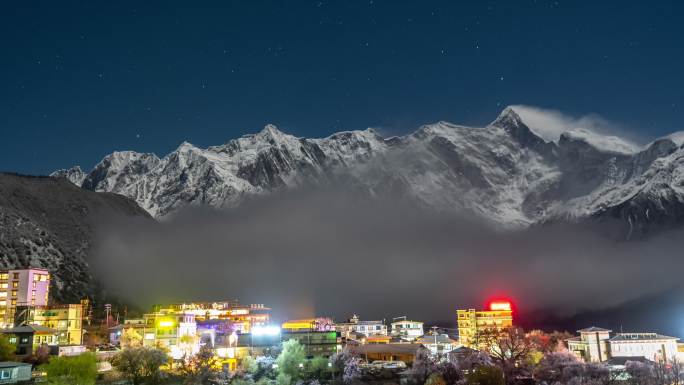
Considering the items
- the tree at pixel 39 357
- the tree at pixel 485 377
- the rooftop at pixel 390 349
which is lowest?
the tree at pixel 485 377

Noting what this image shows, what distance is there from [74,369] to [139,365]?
34.7ft

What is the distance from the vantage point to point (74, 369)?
8588 centimetres

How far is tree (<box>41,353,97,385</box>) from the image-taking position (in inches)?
3300

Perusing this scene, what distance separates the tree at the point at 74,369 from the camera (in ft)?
275

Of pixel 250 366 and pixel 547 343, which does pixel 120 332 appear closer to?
pixel 250 366

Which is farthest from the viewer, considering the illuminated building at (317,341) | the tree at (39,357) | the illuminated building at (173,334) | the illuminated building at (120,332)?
the illuminated building at (120,332)

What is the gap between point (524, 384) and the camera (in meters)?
108

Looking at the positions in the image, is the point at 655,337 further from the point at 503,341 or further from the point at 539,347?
the point at 503,341

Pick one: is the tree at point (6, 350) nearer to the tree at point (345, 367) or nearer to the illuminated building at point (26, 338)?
the illuminated building at point (26, 338)

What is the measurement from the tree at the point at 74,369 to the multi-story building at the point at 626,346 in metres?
106

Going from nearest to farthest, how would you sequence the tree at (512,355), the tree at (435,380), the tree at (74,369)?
the tree at (74,369) → the tree at (435,380) → the tree at (512,355)

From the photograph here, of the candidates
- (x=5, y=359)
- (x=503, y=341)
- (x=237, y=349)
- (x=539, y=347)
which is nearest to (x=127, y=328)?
(x=237, y=349)

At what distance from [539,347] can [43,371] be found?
106642 millimetres

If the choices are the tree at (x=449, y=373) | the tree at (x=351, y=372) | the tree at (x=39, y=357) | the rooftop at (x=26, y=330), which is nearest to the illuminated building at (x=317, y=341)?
the tree at (x=351, y=372)
